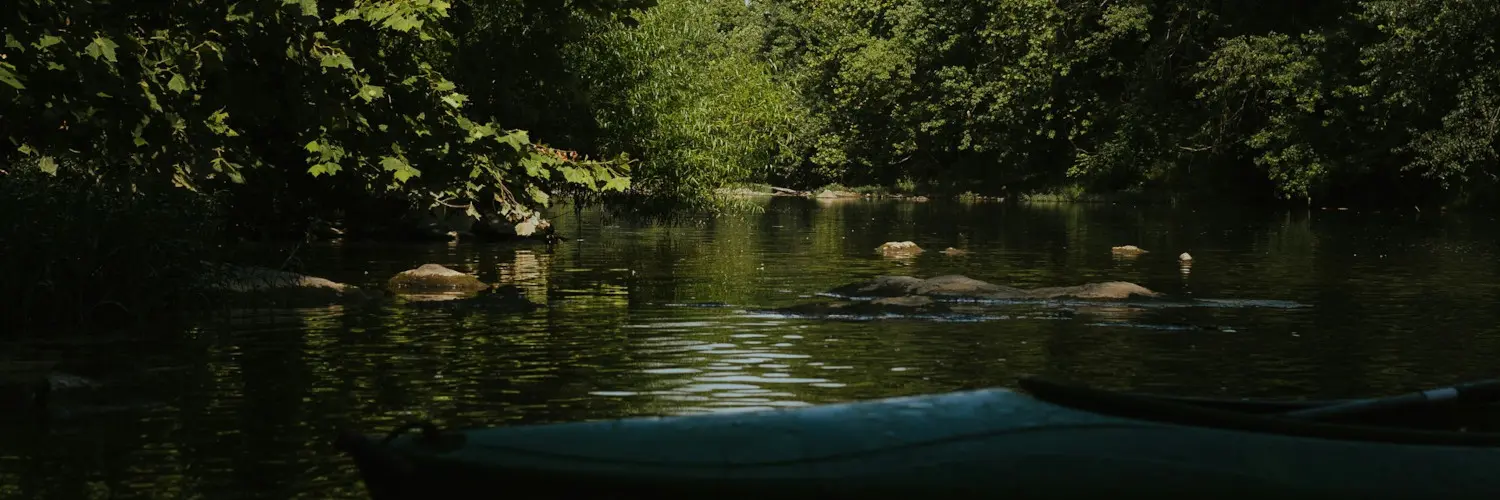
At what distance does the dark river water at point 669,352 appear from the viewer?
1134 cm

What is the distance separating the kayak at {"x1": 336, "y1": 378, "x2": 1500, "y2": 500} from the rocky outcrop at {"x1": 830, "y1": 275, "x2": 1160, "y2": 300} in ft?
51.6

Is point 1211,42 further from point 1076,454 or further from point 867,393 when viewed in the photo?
point 1076,454

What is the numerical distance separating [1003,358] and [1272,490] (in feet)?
32.6

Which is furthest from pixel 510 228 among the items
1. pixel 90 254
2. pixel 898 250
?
pixel 90 254

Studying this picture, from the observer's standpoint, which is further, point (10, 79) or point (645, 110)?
point (645, 110)

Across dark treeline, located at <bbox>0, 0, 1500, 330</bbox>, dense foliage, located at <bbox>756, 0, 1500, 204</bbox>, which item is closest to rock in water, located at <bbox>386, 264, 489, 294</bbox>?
dark treeline, located at <bbox>0, 0, 1500, 330</bbox>

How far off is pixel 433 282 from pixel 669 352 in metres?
9.23

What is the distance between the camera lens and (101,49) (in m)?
15.6

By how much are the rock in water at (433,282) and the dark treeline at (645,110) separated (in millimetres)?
1330

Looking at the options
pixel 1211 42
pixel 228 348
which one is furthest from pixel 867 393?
pixel 1211 42

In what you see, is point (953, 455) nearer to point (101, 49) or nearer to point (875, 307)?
point (101, 49)

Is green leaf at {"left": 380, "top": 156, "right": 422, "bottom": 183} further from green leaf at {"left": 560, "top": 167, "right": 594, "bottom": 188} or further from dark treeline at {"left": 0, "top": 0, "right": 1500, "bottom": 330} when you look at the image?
green leaf at {"left": 560, "top": 167, "right": 594, "bottom": 188}

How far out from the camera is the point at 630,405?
13125 millimetres

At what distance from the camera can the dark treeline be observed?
1708cm
